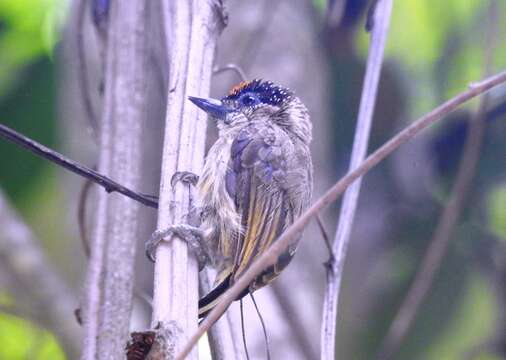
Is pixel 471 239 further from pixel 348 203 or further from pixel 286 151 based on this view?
pixel 348 203

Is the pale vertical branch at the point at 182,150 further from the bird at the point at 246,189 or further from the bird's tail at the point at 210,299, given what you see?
the bird's tail at the point at 210,299

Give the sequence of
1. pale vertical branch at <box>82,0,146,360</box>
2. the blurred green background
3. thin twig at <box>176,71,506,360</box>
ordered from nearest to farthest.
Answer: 1. thin twig at <box>176,71,506,360</box>
2. pale vertical branch at <box>82,0,146,360</box>
3. the blurred green background

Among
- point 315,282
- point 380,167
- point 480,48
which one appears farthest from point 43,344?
point 480,48

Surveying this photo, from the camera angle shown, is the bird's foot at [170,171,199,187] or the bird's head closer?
the bird's foot at [170,171,199,187]

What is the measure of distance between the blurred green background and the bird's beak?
5.91 feet

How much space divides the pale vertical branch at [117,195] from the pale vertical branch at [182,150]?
258 mm

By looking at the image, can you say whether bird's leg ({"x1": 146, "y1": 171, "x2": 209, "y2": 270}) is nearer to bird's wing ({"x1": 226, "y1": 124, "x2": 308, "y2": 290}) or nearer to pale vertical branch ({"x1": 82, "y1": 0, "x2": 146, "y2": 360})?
pale vertical branch ({"x1": 82, "y1": 0, "x2": 146, "y2": 360})

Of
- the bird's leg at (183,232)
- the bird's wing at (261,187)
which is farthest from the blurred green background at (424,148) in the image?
the bird's leg at (183,232)

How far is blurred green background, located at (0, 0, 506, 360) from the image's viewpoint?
4805 millimetres

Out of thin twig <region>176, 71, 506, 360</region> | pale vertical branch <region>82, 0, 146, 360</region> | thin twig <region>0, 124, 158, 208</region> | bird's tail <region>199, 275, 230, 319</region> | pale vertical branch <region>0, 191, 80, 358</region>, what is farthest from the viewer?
pale vertical branch <region>0, 191, 80, 358</region>

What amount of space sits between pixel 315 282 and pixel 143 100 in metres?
1.84


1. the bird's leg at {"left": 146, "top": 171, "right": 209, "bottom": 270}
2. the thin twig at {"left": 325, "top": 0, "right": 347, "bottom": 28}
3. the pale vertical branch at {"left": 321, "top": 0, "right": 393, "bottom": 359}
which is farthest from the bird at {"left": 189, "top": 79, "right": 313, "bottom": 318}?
the thin twig at {"left": 325, "top": 0, "right": 347, "bottom": 28}

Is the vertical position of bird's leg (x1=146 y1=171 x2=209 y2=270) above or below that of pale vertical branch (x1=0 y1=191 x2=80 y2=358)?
below

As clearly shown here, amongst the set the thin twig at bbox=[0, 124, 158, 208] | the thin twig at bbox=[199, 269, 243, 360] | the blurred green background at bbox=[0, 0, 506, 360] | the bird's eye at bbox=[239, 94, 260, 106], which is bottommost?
Result: the thin twig at bbox=[199, 269, 243, 360]
